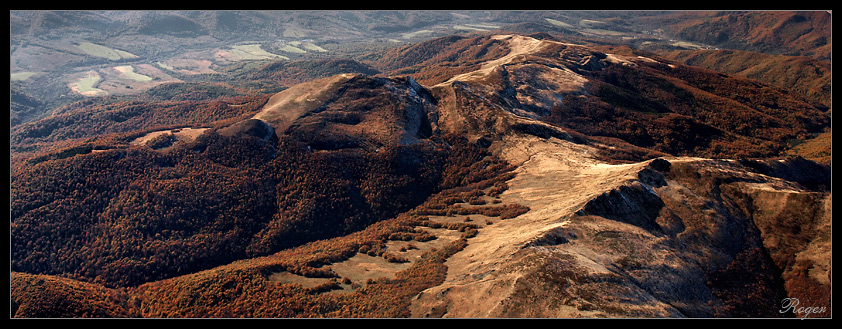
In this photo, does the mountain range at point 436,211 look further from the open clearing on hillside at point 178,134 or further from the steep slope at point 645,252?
the open clearing on hillside at point 178,134

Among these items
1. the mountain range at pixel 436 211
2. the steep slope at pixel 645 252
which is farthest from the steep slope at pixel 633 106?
the steep slope at pixel 645 252

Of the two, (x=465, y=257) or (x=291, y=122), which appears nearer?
(x=465, y=257)

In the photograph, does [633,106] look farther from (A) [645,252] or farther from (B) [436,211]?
(A) [645,252]

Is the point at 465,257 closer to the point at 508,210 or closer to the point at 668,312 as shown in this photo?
the point at 508,210

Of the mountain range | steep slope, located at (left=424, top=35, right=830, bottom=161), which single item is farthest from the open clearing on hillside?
steep slope, located at (left=424, top=35, right=830, bottom=161)

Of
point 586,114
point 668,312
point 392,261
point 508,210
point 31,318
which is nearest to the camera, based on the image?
point 668,312

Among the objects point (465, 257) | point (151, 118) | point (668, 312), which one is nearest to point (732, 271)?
point (668, 312)

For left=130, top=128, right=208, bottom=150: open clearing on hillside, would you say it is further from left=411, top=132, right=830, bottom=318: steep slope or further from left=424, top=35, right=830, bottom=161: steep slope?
left=411, top=132, right=830, bottom=318: steep slope

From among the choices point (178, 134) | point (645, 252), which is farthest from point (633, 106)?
point (178, 134)
